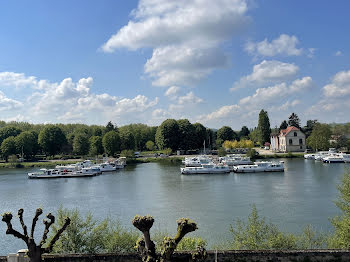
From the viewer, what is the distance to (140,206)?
2862 centimetres

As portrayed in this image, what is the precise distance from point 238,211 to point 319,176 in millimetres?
22167

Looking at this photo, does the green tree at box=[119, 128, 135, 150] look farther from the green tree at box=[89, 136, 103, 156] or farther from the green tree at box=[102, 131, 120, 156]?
the green tree at box=[89, 136, 103, 156]

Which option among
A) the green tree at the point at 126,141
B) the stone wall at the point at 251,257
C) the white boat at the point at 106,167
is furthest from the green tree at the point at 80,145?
the stone wall at the point at 251,257

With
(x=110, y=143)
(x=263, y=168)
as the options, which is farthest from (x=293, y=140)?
(x=110, y=143)

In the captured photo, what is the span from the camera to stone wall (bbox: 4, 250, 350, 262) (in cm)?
1045

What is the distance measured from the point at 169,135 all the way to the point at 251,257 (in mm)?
75393

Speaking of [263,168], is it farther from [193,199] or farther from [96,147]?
[96,147]

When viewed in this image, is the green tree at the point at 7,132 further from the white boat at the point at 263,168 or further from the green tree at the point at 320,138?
the green tree at the point at 320,138

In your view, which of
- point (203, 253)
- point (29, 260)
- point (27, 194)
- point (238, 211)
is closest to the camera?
point (203, 253)

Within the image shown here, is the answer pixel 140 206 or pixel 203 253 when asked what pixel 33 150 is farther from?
pixel 203 253

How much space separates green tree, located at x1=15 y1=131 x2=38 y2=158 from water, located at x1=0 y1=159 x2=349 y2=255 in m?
32.6

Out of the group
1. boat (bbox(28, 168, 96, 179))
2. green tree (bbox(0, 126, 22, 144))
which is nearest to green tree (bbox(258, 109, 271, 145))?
boat (bbox(28, 168, 96, 179))

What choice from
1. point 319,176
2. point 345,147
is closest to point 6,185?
point 319,176

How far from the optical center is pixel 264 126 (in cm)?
9850
